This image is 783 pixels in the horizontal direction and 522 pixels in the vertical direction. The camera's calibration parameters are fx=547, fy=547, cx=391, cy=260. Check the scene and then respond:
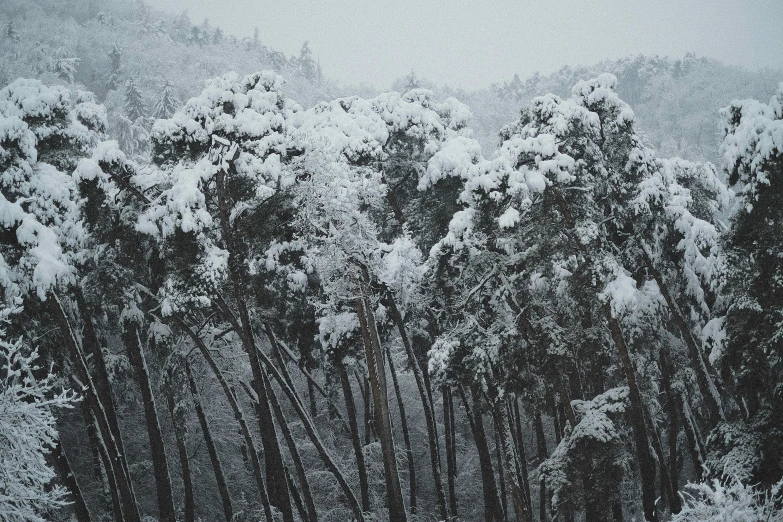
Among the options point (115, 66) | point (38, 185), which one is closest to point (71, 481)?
point (38, 185)

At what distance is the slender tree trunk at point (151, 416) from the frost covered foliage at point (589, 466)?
1119 cm

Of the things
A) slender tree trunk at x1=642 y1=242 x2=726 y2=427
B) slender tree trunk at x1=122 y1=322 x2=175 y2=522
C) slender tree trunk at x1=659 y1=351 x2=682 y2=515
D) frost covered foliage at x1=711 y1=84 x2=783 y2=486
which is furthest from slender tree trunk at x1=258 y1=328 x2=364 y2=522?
slender tree trunk at x1=659 y1=351 x2=682 y2=515

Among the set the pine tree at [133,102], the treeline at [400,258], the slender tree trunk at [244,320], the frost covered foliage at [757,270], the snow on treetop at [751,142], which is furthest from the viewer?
the pine tree at [133,102]

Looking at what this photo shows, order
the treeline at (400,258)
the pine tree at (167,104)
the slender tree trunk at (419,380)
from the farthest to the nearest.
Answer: the pine tree at (167,104) → the slender tree trunk at (419,380) → the treeline at (400,258)

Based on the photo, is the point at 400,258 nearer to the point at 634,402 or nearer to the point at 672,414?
the point at 634,402

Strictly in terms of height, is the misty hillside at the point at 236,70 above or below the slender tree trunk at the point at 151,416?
above

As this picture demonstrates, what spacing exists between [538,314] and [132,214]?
12628 millimetres

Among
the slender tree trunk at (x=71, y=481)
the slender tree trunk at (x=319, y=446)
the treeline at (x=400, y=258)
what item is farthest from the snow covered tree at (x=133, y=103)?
the slender tree trunk at (x=71, y=481)

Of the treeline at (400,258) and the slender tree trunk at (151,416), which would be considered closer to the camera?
the treeline at (400,258)

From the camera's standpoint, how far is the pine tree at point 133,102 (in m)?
65.8

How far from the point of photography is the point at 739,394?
46.1 ft

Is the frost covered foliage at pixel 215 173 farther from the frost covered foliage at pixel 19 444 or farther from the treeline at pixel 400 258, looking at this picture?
the frost covered foliage at pixel 19 444

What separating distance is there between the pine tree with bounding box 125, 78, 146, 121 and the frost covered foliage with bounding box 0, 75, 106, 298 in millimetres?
57203

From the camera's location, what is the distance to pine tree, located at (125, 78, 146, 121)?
216 ft
